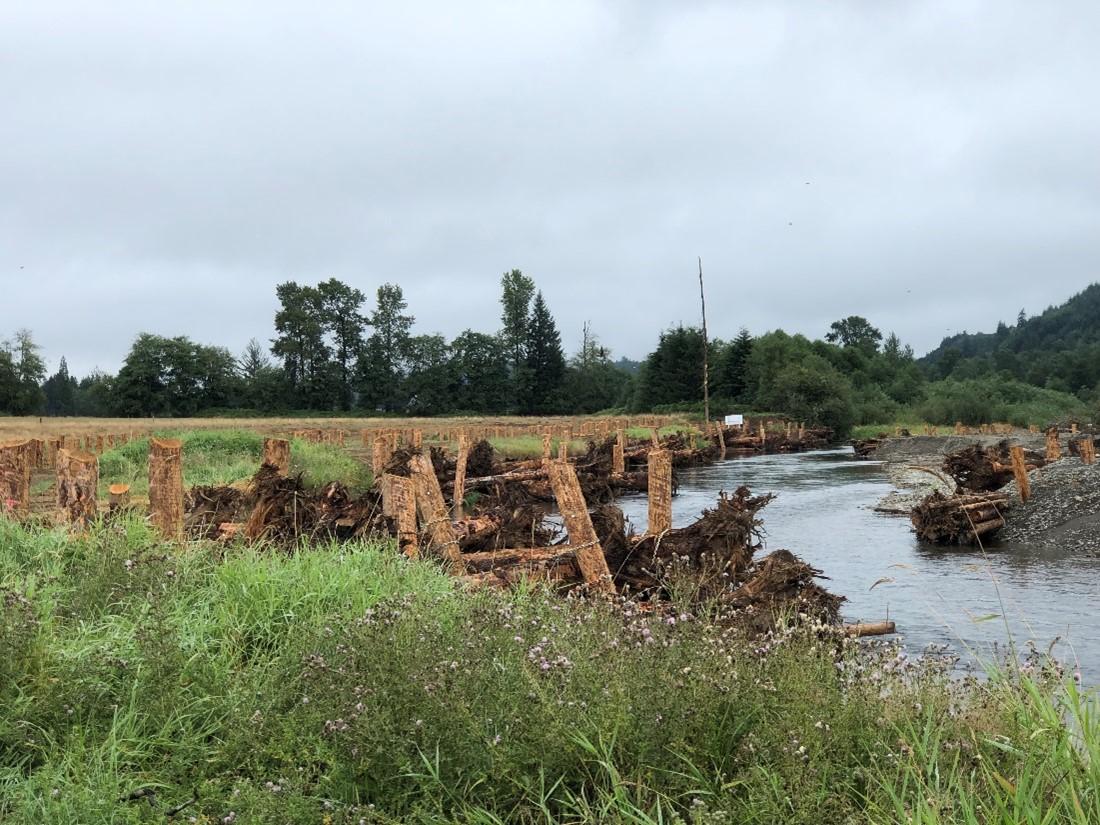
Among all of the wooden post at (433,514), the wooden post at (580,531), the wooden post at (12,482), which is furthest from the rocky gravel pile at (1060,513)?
the wooden post at (12,482)

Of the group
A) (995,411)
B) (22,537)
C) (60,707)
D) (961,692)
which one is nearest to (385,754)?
(60,707)

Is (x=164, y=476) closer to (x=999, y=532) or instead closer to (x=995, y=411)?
(x=999, y=532)

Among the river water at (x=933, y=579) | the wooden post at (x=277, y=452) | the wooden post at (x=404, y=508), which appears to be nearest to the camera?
the wooden post at (x=404, y=508)

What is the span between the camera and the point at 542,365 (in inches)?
4173

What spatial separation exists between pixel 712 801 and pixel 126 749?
2.53m

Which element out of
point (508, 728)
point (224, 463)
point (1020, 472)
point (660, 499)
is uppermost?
point (224, 463)

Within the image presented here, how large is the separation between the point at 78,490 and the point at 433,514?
10.0ft

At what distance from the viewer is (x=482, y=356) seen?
344ft

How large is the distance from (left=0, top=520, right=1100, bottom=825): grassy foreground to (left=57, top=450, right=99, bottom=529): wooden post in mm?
2838

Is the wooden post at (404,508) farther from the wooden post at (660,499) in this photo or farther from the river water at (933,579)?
the river water at (933,579)

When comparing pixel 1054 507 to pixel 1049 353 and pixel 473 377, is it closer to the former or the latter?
pixel 473 377

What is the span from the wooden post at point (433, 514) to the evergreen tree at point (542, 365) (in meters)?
94.3

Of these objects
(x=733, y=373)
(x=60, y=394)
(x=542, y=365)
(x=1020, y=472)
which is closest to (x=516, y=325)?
(x=542, y=365)

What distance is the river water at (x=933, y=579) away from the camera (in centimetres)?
952
